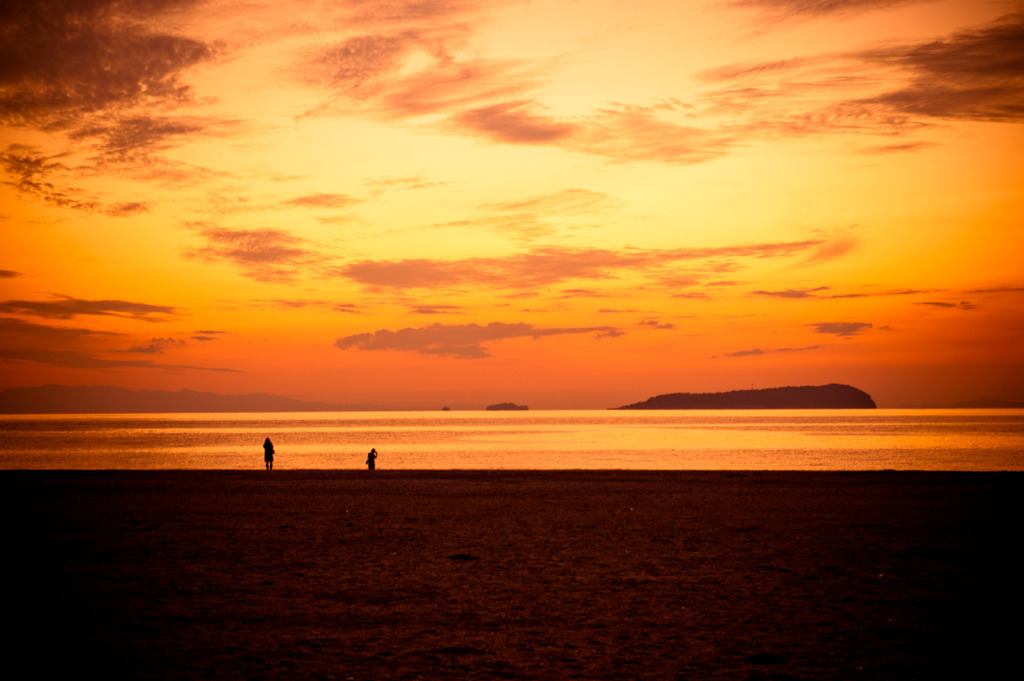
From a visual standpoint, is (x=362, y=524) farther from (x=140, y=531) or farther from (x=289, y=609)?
(x=289, y=609)

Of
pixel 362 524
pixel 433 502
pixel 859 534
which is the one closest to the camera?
pixel 859 534

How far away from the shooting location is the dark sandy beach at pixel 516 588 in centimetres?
869

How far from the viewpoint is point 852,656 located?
878 cm

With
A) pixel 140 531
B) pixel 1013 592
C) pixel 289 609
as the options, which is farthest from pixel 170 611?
pixel 1013 592

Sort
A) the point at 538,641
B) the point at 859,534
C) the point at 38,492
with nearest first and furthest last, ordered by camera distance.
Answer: the point at 538,641 → the point at 859,534 → the point at 38,492

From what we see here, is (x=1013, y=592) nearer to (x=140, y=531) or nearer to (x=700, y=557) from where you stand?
(x=700, y=557)

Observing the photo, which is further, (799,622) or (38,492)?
(38,492)

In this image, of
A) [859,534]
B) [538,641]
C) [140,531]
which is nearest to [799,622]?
[538,641]

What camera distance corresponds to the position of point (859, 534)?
17.6 metres

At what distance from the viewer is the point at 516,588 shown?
487 inches

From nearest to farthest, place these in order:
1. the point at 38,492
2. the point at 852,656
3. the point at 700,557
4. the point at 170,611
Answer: the point at 852,656 → the point at 170,611 → the point at 700,557 → the point at 38,492

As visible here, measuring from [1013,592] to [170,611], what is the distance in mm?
12206

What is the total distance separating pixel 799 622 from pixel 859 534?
8384mm

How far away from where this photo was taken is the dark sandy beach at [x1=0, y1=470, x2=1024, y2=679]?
28.5 ft
